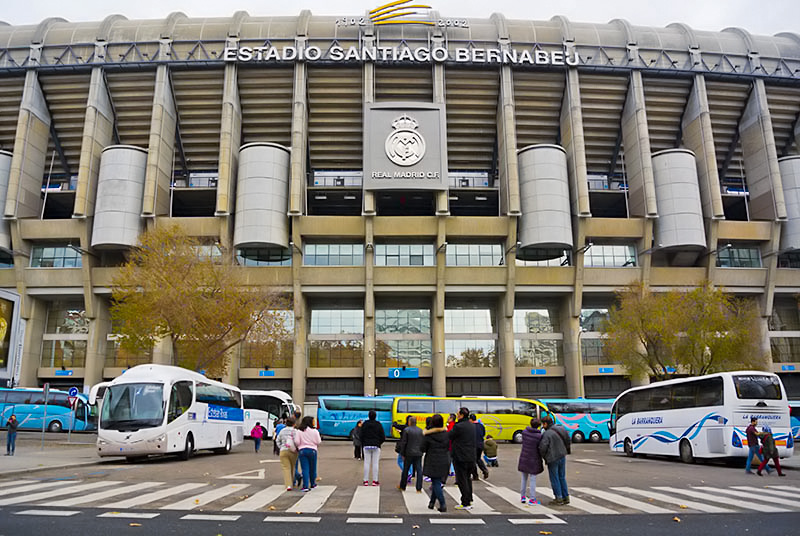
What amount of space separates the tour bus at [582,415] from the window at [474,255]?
13027 millimetres

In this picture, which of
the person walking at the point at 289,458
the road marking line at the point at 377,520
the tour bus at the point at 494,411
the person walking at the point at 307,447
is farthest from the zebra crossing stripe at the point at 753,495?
the tour bus at the point at 494,411

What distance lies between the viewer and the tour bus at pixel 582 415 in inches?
1400

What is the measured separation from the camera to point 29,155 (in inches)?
1748

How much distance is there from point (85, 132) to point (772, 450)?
46.9m

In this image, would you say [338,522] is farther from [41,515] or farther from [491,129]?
[491,129]

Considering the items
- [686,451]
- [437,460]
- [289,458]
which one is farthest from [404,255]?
[437,460]

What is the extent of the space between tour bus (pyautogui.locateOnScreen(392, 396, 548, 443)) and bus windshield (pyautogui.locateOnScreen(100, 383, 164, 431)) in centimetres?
1715

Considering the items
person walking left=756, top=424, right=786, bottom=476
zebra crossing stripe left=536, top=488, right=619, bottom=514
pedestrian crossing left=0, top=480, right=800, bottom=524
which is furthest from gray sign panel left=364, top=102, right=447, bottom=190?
zebra crossing stripe left=536, top=488, right=619, bottom=514

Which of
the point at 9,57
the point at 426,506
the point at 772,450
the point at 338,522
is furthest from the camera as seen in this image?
the point at 9,57

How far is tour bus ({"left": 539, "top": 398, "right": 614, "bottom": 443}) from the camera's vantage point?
117 ft

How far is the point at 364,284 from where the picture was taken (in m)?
44.0

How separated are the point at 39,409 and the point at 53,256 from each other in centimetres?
1513

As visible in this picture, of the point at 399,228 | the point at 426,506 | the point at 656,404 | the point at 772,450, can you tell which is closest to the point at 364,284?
the point at 399,228

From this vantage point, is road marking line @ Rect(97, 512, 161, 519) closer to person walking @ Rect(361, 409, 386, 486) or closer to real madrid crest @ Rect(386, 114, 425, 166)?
person walking @ Rect(361, 409, 386, 486)
